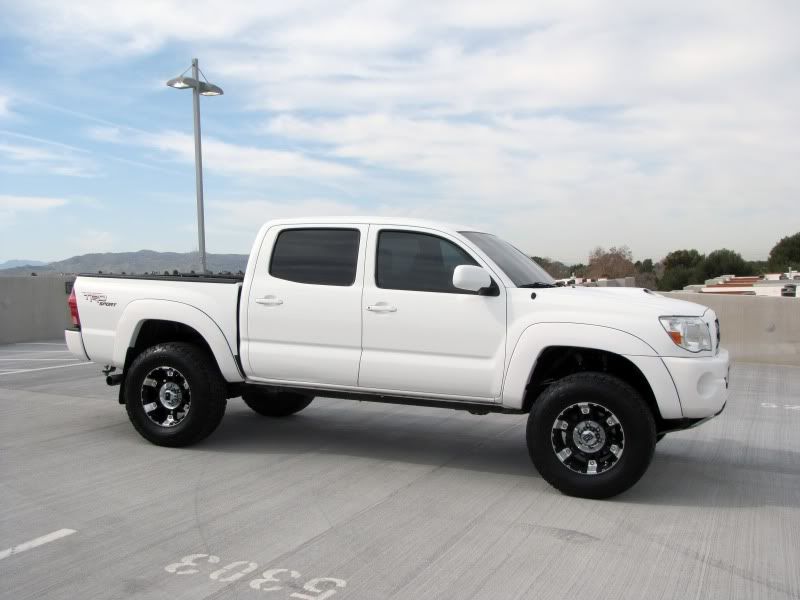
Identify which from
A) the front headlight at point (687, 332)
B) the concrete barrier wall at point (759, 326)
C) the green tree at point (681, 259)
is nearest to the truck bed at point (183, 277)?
the front headlight at point (687, 332)

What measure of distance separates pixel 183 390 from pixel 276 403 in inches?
59.9

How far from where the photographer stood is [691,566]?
14.5 ft

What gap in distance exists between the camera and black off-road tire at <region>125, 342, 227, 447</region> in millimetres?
6840

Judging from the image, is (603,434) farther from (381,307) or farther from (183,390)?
(183,390)

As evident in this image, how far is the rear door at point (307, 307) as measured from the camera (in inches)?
Answer: 251

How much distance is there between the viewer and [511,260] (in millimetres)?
6570

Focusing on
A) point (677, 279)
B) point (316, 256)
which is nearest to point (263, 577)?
point (316, 256)

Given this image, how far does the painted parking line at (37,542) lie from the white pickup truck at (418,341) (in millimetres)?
2038

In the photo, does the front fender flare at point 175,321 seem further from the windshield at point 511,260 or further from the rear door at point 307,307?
the windshield at point 511,260

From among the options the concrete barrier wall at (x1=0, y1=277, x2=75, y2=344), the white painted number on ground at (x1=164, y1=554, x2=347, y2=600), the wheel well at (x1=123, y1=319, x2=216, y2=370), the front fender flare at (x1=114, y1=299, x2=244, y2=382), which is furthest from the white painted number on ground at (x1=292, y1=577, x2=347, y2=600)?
the concrete barrier wall at (x1=0, y1=277, x2=75, y2=344)

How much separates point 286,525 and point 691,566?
232cm

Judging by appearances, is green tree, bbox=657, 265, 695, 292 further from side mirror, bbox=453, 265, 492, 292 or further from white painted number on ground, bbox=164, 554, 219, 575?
white painted number on ground, bbox=164, 554, 219, 575

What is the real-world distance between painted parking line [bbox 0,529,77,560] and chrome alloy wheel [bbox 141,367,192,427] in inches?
84.4

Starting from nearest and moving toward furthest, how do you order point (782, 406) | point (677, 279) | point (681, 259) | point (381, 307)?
1. point (381, 307)
2. point (782, 406)
3. point (677, 279)
4. point (681, 259)
